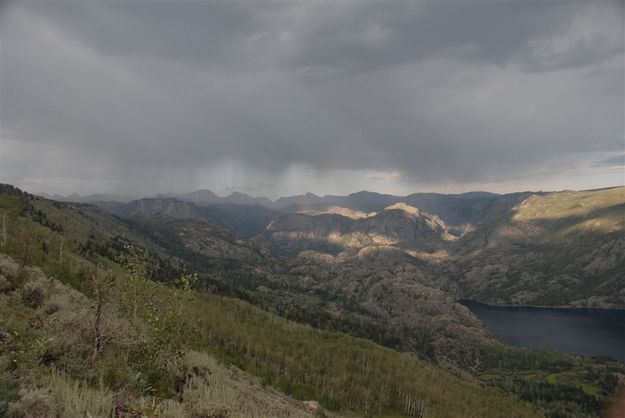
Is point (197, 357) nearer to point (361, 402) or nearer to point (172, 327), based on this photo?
point (172, 327)

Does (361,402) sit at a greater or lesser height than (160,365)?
lesser

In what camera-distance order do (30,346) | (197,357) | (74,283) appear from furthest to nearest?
(74,283) < (197,357) < (30,346)

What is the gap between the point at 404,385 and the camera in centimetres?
16975

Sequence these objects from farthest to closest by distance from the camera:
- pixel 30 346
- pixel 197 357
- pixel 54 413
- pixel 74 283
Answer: pixel 74 283, pixel 197 357, pixel 30 346, pixel 54 413

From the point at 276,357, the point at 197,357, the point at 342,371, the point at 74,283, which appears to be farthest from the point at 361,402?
the point at 197,357

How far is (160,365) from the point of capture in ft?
73.2

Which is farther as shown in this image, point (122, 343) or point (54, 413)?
point (122, 343)

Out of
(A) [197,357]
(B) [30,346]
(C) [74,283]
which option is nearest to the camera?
(B) [30,346]

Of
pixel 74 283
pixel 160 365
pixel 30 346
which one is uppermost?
pixel 30 346

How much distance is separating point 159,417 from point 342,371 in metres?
173

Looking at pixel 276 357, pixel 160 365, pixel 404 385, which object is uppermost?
pixel 160 365

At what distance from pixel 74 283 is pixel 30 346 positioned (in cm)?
6342

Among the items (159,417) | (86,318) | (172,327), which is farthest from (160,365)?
(159,417)

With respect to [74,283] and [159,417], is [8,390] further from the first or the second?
[74,283]
